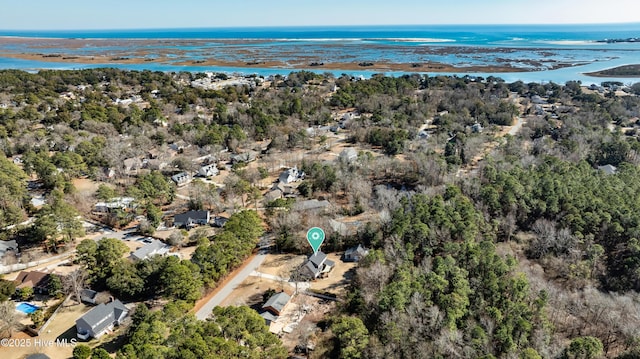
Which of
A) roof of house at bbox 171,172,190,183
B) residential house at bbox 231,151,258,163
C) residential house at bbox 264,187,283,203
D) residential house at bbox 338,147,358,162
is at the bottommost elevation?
residential house at bbox 264,187,283,203

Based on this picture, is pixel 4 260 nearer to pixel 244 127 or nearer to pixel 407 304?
pixel 407 304

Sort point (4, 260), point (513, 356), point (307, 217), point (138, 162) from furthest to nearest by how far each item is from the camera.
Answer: point (138, 162) < point (307, 217) < point (4, 260) < point (513, 356)

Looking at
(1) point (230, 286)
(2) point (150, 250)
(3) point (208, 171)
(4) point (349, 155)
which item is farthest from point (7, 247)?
(4) point (349, 155)

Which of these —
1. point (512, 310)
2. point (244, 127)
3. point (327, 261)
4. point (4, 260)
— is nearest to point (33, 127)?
point (244, 127)

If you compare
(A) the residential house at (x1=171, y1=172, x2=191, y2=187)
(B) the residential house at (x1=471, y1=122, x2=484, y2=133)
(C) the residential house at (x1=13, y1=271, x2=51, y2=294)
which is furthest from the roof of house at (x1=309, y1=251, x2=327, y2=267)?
(B) the residential house at (x1=471, y1=122, x2=484, y2=133)

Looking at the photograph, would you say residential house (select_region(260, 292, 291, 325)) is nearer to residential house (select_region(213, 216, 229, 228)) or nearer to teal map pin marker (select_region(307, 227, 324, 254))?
teal map pin marker (select_region(307, 227, 324, 254))

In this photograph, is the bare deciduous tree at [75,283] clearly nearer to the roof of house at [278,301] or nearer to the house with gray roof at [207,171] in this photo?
the roof of house at [278,301]
